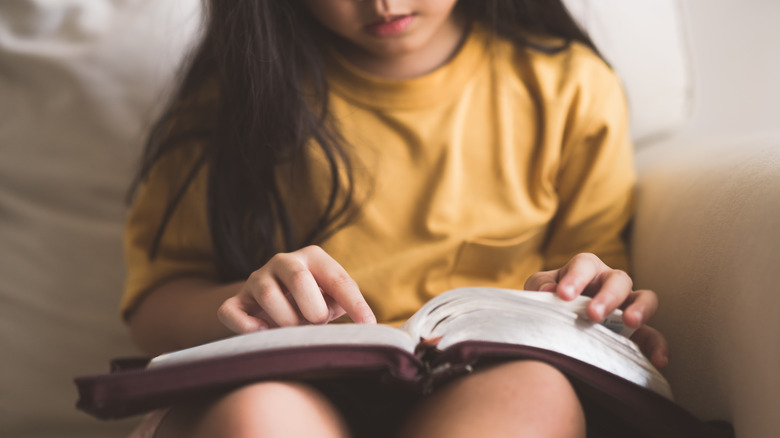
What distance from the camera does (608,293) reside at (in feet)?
1.16

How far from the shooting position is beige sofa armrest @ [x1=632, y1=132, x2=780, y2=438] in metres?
0.34

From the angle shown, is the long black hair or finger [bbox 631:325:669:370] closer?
finger [bbox 631:325:669:370]

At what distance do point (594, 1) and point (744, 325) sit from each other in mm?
402

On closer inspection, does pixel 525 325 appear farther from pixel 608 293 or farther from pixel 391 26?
pixel 391 26

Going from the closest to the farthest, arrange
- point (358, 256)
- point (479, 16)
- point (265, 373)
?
point (265, 373) → point (358, 256) → point (479, 16)

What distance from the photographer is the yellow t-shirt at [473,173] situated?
1.75 feet

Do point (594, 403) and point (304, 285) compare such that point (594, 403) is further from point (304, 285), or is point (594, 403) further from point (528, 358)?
A: point (304, 285)

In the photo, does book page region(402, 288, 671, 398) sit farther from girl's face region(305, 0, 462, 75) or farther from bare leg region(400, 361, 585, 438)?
girl's face region(305, 0, 462, 75)

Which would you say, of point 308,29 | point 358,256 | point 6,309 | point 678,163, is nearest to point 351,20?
point 308,29

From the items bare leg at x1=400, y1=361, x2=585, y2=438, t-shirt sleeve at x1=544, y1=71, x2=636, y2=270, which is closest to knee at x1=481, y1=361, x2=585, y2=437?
bare leg at x1=400, y1=361, x2=585, y2=438

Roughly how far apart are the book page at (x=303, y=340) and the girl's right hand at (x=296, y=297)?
0.04m

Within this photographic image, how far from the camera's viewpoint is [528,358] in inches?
13.4

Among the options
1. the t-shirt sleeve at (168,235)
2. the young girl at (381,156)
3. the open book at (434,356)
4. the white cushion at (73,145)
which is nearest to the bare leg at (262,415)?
the open book at (434,356)

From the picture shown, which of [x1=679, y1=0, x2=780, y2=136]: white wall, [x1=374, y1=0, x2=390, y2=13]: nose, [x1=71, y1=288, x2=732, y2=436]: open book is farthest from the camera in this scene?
[x1=679, y1=0, x2=780, y2=136]: white wall
